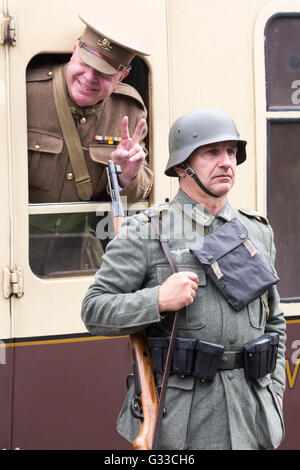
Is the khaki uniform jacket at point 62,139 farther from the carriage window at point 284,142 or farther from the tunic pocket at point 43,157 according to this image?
the carriage window at point 284,142

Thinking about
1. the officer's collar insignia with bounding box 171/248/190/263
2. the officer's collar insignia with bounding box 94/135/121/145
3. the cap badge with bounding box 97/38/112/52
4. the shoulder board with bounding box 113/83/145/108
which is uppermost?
the cap badge with bounding box 97/38/112/52

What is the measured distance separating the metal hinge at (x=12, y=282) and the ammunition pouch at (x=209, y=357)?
75 cm

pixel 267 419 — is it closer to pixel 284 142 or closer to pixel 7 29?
pixel 284 142

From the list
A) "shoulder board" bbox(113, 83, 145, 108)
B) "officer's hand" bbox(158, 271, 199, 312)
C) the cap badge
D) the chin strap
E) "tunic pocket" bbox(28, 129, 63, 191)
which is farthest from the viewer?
"shoulder board" bbox(113, 83, 145, 108)

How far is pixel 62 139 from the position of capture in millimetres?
2885

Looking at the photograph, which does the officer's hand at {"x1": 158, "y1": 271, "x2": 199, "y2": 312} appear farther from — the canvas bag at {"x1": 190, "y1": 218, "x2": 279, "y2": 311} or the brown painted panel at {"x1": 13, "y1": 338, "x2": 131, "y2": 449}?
the brown painted panel at {"x1": 13, "y1": 338, "x2": 131, "y2": 449}

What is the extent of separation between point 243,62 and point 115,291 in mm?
1395

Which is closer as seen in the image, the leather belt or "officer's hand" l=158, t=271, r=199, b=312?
"officer's hand" l=158, t=271, r=199, b=312

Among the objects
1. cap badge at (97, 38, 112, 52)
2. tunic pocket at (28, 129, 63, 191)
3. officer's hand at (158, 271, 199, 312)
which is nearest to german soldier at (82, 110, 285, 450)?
officer's hand at (158, 271, 199, 312)

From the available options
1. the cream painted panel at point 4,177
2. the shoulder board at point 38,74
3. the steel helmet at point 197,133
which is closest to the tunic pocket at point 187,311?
the steel helmet at point 197,133

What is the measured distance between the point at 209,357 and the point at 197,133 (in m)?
0.73

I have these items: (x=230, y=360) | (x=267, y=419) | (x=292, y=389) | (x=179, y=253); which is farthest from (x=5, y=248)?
(x=292, y=389)

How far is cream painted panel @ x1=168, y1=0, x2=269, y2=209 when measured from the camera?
304cm

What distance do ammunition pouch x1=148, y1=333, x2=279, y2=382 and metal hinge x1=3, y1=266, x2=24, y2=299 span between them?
2.46 feet
